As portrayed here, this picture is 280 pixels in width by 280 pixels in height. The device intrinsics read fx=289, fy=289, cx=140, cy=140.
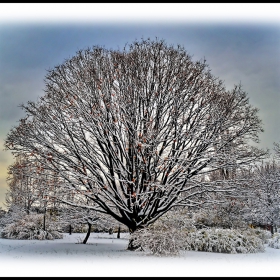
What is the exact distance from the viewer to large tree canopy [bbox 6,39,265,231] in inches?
480

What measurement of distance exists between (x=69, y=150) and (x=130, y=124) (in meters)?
2.92

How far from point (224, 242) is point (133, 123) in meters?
6.77

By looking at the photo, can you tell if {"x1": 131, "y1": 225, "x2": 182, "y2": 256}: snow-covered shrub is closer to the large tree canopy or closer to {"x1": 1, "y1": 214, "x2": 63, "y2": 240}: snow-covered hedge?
the large tree canopy

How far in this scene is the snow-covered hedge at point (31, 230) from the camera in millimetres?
20734

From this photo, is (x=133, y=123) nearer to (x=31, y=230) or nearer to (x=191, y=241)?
(x=191, y=241)

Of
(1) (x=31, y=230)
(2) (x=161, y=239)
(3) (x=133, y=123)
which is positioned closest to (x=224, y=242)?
(2) (x=161, y=239)

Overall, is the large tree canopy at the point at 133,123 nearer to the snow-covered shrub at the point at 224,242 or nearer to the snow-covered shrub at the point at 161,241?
the snow-covered shrub at the point at 161,241

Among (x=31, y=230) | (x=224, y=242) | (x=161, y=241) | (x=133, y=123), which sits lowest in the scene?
(x=31, y=230)

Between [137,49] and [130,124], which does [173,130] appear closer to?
[130,124]

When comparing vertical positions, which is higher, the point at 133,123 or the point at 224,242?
the point at 133,123

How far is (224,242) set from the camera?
13047mm

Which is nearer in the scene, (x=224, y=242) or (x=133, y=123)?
(x=133, y=123)

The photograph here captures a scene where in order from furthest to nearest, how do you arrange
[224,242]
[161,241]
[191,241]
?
[191,241] → [224,242] → [161,241]

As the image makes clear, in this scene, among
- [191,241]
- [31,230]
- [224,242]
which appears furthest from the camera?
[31,230]
